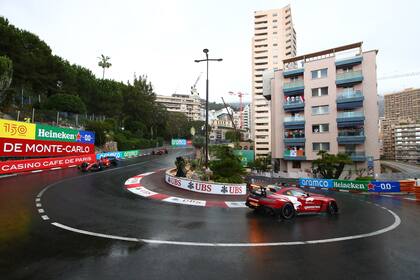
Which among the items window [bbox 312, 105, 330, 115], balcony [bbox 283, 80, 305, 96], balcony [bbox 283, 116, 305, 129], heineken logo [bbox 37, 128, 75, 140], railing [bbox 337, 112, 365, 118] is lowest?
heineken logo [bbox 37, 128, 75, 140]

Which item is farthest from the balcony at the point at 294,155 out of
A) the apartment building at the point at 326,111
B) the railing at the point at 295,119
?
the railing at the point at 295,119

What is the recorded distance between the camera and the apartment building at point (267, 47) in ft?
337

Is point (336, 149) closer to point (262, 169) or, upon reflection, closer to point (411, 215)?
point (262, 169)

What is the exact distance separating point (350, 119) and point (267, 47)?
81.5 m

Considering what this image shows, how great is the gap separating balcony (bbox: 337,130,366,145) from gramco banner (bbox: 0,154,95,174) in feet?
124

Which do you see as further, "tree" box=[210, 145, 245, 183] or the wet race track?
"tree" box=[210, 145, 245, 183]

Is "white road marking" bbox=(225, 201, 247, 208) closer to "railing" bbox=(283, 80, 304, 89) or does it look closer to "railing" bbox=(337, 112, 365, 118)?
"railing" bbox=(337, 112, 365, 118)

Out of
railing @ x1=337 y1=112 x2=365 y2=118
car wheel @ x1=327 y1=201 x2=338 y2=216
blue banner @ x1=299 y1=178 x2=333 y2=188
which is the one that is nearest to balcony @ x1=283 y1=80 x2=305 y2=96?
railing @ x1=337 y1=112 x2=365 y2=118

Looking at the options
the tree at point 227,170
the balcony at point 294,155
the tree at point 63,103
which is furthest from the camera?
the balcony at point 294,155

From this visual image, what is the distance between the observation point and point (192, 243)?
7070mm

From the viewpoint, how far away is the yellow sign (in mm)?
21594

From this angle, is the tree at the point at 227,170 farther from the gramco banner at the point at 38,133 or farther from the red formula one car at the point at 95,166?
the gramco banner at the point at 38,133

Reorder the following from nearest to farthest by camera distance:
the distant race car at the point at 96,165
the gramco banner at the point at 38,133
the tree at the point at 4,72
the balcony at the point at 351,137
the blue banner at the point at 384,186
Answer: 1. the blue banner at the point at 384,186
2. the gramco banner at the point at 38,133
3. the distant race car at the point at 96,165
4. the tree at the point at 4,72
5. the balcony at the point at 351,137

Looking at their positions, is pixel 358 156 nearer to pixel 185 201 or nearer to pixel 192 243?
pixel 185 201
